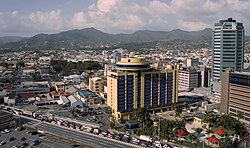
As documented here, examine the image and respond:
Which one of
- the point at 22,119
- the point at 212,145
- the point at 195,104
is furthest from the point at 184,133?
the point at 22,119

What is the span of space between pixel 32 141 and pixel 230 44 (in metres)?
46.8

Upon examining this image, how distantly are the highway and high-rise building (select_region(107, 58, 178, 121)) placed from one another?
27.0 feet

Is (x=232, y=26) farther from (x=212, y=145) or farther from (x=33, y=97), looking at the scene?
(x=33, y=97)

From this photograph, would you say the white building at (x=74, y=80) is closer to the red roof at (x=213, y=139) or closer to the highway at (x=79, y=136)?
the highway at (x=79, y=136)

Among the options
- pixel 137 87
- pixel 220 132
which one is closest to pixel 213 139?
pixel 220 132

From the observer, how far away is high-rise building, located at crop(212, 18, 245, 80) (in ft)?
202

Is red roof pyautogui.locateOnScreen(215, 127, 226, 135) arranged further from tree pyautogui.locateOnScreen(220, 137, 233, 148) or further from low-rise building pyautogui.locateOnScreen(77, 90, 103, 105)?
low-rise building pyautogui.locateOnScreen(77, 90, 103, 105)

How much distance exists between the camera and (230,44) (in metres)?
62.0

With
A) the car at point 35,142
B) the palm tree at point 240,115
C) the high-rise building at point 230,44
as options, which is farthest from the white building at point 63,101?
the high-rise building at point 230,44

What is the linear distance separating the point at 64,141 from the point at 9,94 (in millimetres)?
34671

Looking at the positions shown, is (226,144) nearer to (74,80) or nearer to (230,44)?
(230,44)

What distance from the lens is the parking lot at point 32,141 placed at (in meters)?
35.3

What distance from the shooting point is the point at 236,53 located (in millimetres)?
61750

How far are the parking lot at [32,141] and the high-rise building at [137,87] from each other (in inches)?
470
